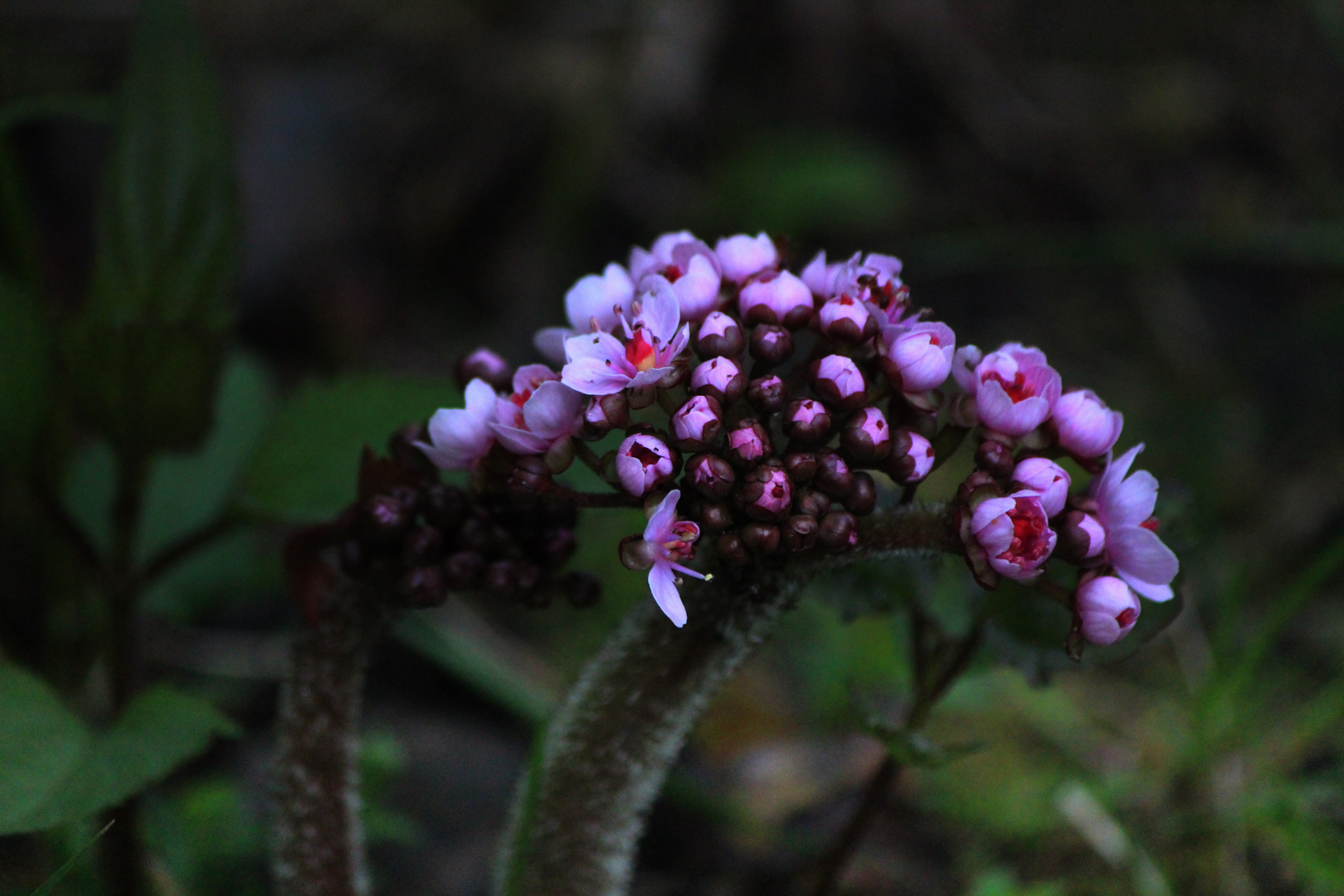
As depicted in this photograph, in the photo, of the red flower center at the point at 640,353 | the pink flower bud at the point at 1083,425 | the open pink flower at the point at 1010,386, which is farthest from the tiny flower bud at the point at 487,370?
the pink flower bud at the point at 1083,425

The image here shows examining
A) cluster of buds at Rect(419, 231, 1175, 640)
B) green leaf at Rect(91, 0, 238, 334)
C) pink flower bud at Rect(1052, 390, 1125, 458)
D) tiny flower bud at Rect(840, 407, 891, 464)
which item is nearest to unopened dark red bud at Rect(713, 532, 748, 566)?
cluster of buds at Rect(419, 231, 1175, 640)

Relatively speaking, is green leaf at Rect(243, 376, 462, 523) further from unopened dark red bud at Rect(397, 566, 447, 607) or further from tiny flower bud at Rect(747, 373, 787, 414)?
tiny flower bud at Rect(747, 373, 787, 414)

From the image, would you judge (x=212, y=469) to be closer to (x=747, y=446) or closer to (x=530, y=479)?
(x=530, y=479)

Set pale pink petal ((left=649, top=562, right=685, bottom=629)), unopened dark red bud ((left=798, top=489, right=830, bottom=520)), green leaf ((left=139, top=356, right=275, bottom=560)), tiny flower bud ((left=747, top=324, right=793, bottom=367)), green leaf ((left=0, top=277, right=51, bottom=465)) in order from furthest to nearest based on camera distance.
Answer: green leaf ((left=139, top=356, right=275, bottom=560))
green leaf ((left=0, top=277, right=51, bottom=465))
tiny flower bud ((left=747, top=324, right=793, bottom=367))
unopened dark red bud ((left=798, top=489, right=830, bottom=520))
pale pink petal ((left=649, top=562, right=685, bottom=629))

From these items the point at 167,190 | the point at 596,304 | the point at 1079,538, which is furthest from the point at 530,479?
the point at 167,190

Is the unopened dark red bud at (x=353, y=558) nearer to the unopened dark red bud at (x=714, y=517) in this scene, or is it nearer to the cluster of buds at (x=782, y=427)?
the cluster of buds at (x=782, y=427)

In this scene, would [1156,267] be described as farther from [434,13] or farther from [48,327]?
[48,327]

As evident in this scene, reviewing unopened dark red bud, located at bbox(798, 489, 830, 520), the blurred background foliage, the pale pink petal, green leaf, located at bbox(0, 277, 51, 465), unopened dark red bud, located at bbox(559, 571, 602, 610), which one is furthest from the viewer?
the blurred background foliage

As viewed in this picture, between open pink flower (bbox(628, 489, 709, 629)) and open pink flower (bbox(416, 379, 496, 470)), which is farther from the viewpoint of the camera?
open pink flower (bbox(416, 379, 496, 470))
